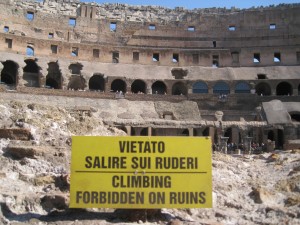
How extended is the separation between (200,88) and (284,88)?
11.6 m

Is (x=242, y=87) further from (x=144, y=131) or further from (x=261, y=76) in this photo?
(x=144, y=131)

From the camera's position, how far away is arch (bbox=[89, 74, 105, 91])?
156 feet

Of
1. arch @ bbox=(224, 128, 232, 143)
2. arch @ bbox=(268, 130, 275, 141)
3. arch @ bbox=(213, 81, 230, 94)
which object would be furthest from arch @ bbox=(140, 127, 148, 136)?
arch @ bbox=(213, 81, 230, 94)

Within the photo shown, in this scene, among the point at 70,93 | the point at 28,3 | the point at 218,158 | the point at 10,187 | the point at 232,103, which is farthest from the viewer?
the point at 28,3

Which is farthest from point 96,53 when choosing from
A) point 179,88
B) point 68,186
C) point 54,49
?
point 68,186

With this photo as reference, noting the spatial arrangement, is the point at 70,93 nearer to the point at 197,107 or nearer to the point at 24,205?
the point at 197,107

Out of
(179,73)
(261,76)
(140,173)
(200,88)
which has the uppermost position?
(179,73)

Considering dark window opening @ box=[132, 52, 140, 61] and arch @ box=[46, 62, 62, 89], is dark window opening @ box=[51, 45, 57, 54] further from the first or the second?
dark window opening @ box=[132, 52, 140, 61]

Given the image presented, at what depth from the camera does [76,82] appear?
46.3m

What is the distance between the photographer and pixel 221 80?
46.5m

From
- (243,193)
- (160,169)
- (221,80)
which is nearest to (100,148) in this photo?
(160,169)

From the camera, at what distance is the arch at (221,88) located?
151ft

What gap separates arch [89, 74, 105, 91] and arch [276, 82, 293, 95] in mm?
22781

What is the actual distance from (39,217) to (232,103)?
31004mm
